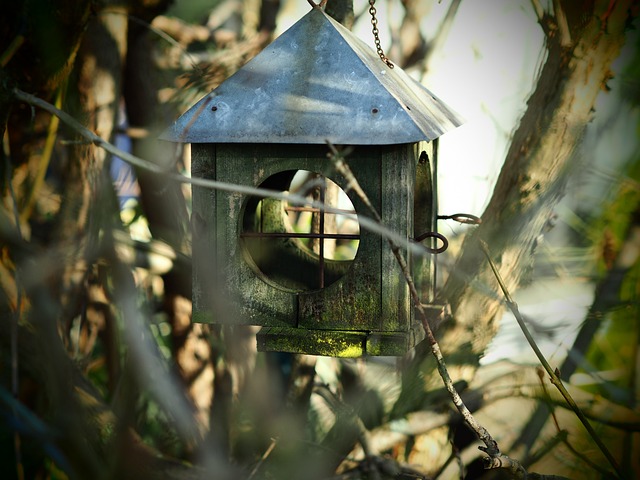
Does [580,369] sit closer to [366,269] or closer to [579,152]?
[579,152]

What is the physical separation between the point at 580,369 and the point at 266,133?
1.80 metres

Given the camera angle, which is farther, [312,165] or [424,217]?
[424,217]

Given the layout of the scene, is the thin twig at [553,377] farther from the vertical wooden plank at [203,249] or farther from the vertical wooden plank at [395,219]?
the vertical wooden plank at [203,249]

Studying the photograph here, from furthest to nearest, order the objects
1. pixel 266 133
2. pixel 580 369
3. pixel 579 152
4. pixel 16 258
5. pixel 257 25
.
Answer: pixel 257 25 < pixel 580 369 < pixel 579 152 < pixel 16 258 < pixel 266 133

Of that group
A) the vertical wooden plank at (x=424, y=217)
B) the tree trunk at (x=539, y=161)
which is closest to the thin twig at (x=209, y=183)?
the vertical wooden plank at (x=424, y=217)

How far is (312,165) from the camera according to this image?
1.66m

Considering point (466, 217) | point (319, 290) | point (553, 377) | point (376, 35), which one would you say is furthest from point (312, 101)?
point (553, 377)

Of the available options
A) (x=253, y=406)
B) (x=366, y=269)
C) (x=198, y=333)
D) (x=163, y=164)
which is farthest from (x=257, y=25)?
(x=366, y=269)

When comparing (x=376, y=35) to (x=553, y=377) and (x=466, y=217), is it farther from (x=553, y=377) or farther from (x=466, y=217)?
(x=553, y=377)

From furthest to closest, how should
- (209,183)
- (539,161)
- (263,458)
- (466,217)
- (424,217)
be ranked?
(263,458) → (539,161) → (424,217) → (466,217) → (209,183)

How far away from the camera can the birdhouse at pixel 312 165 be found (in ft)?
5.31

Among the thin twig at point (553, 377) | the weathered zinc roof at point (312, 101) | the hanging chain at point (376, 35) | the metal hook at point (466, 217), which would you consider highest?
the hanging chain at point (376, 35)

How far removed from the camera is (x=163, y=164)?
2869mm

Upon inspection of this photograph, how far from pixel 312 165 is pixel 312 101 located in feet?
0.46
